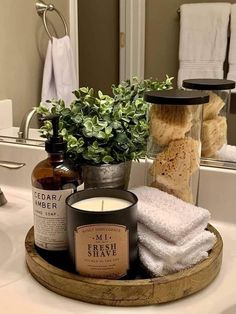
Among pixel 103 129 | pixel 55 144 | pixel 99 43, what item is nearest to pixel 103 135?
pixel 103 129

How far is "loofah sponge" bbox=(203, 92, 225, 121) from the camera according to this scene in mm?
939

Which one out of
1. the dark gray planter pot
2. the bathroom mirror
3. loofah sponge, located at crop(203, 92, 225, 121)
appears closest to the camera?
the dark gray planter pot

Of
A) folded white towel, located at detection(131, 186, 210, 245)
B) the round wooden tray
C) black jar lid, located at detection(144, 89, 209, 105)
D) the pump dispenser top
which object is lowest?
the round wooden tray

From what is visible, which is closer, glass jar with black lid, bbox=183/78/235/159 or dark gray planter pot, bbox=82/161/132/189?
dark gray planter pot, bbox=82/161/132/189

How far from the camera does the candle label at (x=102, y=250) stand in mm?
630

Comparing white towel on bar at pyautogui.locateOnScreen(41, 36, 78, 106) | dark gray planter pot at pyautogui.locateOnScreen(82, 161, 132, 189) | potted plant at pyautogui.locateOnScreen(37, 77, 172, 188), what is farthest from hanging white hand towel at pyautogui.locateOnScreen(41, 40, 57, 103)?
dark gray planter pot at pyautogui.locateOnScreen(82, 161, 132, 189)

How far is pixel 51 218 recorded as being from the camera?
0.73m

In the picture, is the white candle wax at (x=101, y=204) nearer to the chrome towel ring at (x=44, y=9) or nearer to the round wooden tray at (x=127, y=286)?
the round wooden tray at (x=127, y=286)

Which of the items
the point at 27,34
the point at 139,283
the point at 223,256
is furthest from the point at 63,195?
the point at 27,34

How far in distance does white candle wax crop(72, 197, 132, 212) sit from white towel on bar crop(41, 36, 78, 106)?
49 centimetres

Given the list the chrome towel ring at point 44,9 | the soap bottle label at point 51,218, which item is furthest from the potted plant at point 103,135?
the chrome towel ring at point 44,9

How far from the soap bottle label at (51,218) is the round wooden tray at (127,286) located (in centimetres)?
6

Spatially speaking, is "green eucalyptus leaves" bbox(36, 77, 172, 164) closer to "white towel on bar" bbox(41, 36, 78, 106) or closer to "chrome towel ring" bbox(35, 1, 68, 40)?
"white towel on bar" bbox(41, 36, 78, 106)

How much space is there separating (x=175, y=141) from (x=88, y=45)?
0.43 metres
